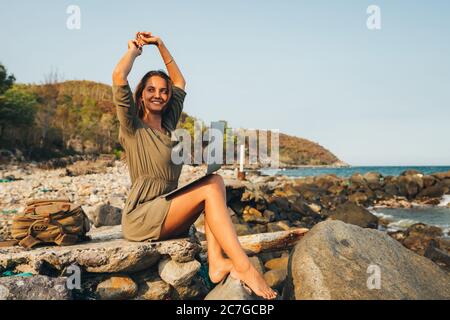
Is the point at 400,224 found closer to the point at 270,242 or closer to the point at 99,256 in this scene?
the point at 270,242

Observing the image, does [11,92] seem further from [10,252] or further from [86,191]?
[10,252]

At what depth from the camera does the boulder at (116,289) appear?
9.77 feet

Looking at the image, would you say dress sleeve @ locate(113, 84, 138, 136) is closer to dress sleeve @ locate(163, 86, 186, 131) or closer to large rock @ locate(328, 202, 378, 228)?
dress sleeve @ locate(163, 86, 186, 131)

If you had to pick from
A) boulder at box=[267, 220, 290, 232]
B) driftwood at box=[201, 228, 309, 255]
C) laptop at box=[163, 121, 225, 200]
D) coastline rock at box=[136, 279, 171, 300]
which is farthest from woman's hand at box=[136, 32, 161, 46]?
boulder at box=[267, 220, 290, 232]

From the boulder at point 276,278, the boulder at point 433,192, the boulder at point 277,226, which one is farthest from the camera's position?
the boulder at point 433,192

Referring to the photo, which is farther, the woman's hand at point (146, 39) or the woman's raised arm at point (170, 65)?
the woman's raised arm at point (170, 65)

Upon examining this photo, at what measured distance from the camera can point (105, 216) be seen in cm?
610

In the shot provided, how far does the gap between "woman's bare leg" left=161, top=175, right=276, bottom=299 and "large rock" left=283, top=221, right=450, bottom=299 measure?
386mm

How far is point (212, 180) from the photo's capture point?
3010mm

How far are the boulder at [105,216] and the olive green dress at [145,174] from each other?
122 inches

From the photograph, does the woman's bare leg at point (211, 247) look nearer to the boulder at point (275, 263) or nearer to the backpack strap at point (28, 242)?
the backpack strap at point (28, 242)

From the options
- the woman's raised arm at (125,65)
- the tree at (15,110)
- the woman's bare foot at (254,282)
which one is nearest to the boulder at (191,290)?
the woman's bare foot at (254,282)

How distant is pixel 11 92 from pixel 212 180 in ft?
97.3

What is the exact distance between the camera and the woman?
2836 mm
